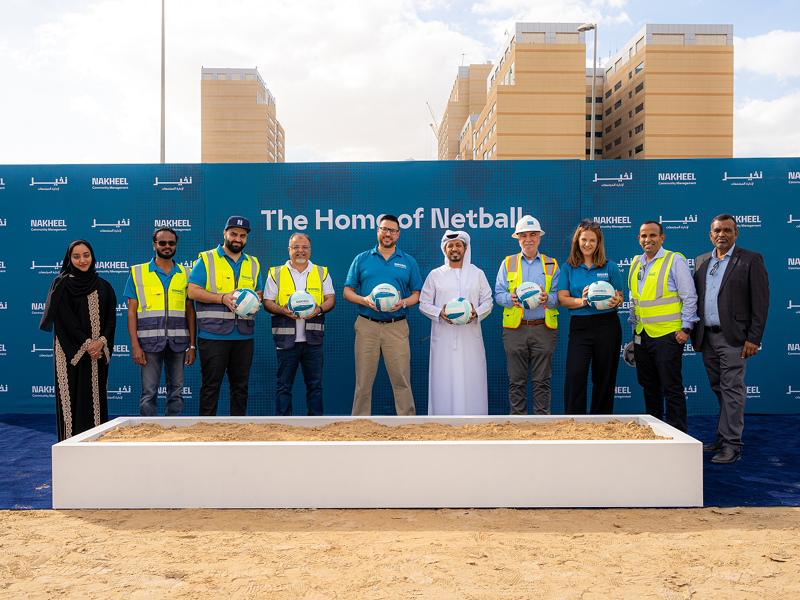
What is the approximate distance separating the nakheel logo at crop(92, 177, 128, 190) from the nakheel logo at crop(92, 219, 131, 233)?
343 millimetres

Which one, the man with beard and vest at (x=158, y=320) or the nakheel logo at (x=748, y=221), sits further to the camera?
the nakheel logo at (x=748, y=221)

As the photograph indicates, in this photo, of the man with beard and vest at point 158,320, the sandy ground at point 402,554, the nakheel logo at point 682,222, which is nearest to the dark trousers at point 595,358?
the sandy ground at point 402,554

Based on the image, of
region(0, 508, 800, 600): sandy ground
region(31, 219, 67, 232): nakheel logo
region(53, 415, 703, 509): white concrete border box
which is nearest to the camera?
region(0, 508, 800, 600): sandy ground

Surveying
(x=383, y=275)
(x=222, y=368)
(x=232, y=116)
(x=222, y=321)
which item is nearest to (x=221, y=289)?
(x=222, y=321)

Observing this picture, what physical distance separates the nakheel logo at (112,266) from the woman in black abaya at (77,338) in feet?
4.95

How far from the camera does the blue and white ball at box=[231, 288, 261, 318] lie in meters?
4.08

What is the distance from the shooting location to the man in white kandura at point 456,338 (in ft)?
14.6

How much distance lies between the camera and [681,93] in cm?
2917

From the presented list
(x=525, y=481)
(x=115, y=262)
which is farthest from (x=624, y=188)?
(x=115, y=262)

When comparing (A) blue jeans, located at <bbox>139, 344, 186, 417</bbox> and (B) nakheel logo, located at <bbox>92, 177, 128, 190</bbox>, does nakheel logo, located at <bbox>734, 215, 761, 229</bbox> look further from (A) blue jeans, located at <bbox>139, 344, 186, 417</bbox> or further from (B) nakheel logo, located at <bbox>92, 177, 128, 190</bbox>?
(B) nakheel logo, located at <bbox>92, 177, 128, 190</bbox>

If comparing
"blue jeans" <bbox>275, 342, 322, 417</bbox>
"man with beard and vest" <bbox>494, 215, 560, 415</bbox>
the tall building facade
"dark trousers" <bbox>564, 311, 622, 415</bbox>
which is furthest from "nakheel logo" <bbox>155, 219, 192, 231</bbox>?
the tall building facade

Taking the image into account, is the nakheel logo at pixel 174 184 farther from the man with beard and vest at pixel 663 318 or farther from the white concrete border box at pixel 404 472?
the man with beard and vest at pixel 663 318

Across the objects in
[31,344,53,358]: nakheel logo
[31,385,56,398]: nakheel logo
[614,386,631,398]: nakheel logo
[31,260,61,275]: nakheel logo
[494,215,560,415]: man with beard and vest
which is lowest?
[31,385,56,398]: nakheel logo

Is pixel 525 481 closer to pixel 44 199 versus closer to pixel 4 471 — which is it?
pixel 4 471
